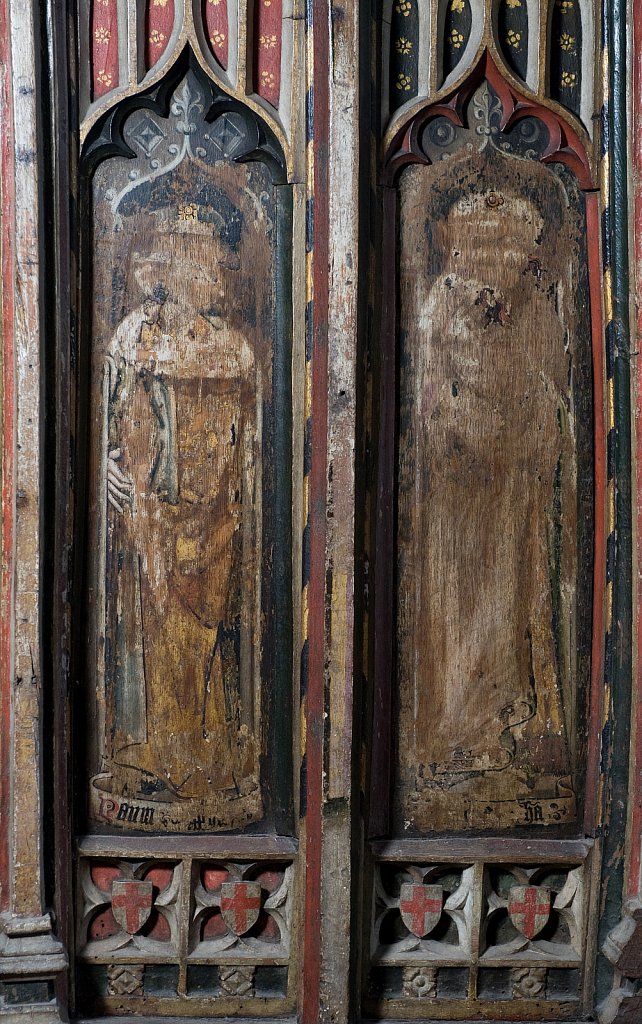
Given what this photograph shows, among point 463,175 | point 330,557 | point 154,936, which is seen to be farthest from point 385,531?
point 154,936

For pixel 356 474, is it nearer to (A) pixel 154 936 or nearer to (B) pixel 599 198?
(B) pixel 599 198

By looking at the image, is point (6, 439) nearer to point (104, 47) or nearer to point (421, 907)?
point (104, 47)

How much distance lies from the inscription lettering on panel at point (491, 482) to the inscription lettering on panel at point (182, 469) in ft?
1.27

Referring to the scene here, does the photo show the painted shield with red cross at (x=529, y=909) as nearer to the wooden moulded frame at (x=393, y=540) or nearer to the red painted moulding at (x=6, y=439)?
the wooden moulded frame at (x=393, y=540)

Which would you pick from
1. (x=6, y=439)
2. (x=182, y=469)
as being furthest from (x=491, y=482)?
(x=6, y=439)

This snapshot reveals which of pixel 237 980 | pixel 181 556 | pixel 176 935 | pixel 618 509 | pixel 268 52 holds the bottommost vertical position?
pixel 237 980

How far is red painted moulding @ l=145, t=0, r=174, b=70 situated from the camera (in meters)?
2.62

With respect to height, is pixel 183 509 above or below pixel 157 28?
below

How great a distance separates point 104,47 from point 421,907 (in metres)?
2.33

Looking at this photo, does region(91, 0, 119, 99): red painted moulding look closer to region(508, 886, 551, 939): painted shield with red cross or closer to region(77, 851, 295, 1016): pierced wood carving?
region(77, 851, 295, 1016): pierced wood carving

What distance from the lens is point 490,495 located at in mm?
2709

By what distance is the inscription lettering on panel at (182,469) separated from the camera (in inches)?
105

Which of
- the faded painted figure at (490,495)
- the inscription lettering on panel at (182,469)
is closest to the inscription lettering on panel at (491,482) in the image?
the faded painted figure at (490,495)

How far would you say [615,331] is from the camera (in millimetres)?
2660
